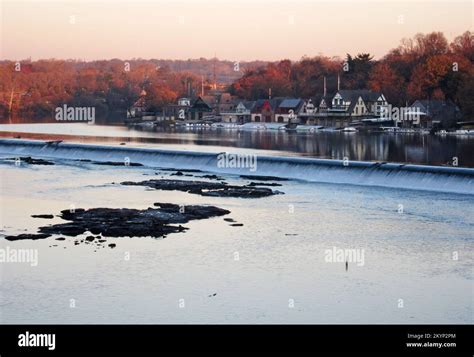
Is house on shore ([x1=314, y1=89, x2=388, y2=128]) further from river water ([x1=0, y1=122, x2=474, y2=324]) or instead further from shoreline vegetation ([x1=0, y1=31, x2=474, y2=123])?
river water ([x1=0, y1=122, x2=474, y2=324])

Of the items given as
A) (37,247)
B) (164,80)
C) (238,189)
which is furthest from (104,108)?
(37,247)

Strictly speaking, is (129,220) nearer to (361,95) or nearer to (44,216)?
(44,216)

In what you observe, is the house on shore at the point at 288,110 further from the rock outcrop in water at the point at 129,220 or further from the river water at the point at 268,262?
the rock outcrop in water at the point at 129,220

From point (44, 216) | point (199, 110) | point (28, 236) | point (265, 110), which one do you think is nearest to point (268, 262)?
→ point (28, 236)

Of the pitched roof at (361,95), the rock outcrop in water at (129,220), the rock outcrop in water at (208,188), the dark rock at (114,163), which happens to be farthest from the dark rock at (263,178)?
the pitched roof at (361,95)

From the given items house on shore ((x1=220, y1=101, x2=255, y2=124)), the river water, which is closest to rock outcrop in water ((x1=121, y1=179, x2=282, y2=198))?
the river water
